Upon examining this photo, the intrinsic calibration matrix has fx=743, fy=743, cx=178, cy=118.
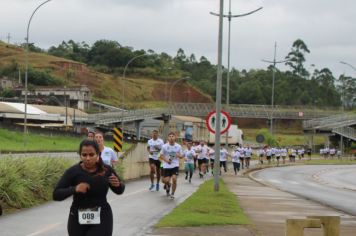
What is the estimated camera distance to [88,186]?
6.96 meters

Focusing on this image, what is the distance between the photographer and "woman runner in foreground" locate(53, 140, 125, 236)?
273 inches

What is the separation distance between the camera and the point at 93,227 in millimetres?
6898

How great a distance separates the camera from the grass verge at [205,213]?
13.6 meters

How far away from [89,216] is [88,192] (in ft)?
0.75

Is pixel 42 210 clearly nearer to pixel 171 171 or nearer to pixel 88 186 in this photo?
pixel 171 171

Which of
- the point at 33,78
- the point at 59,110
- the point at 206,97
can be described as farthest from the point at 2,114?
the point at 206,97

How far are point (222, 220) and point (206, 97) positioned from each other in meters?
162

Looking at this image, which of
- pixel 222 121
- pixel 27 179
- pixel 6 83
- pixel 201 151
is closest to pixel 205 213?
pixel 27 179

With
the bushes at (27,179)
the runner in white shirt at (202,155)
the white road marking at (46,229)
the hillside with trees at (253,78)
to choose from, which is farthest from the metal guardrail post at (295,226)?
the hillside with trees at (253,78)

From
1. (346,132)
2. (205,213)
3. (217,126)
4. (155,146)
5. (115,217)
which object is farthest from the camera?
(346,132)

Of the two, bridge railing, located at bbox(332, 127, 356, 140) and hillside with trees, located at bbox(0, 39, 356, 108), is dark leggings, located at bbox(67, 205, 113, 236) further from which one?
hillside with trees, located at bbox(0, 39, 356, 108)

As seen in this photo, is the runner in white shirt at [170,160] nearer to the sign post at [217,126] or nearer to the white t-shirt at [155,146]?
the sign post at [217,126]

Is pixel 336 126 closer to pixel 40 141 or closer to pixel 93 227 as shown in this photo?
pixel 40 141

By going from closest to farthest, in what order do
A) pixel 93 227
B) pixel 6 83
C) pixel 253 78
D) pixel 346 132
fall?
pixel 93 227
pixel 346 132
pixel 6 83
pixel 253 78
